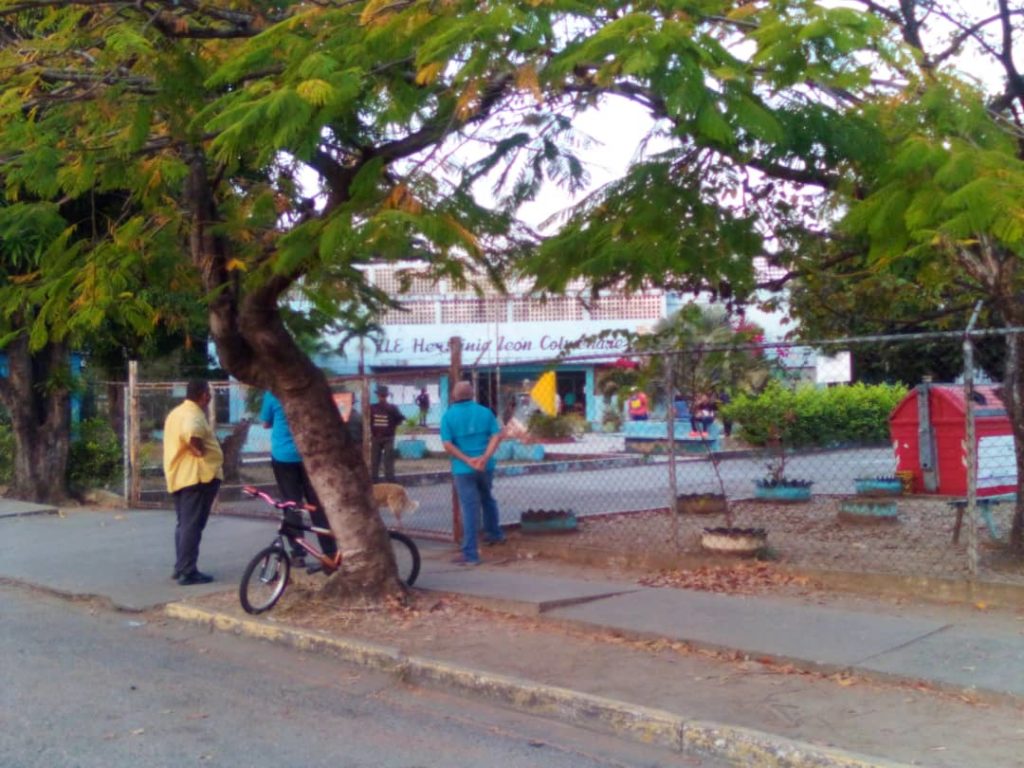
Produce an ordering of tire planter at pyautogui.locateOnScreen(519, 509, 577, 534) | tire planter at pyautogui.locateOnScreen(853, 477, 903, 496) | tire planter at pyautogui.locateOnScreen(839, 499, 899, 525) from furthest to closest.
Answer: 1. tire planter at pyautogui.locateOnScreen(853, 477, 903, 496)
2. tire planter at pyautogui.locateOnScreen(839, 499, 899, 525)
3. tire planter at pyautogui.locateOnScreen(519, 509, 577, 534)

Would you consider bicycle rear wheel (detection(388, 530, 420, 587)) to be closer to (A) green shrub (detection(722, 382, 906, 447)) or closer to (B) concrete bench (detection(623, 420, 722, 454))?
(B) concrete bench (detection(623, 420, 722, 454))

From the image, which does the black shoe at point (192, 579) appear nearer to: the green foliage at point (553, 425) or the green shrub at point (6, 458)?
the green foliage at point (553, 425)

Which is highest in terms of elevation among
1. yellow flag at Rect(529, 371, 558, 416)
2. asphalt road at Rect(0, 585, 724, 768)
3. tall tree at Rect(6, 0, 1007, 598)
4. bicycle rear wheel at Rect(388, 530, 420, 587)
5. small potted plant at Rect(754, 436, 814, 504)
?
tall tree at Rect(6, 0, 1007, 598)

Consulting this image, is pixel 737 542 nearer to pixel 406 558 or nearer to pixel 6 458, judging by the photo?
pixel 406 558

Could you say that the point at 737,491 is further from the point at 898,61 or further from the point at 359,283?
the point at 898,61

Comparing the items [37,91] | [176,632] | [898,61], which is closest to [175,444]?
[176,632]

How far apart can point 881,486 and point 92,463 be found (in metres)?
11.4

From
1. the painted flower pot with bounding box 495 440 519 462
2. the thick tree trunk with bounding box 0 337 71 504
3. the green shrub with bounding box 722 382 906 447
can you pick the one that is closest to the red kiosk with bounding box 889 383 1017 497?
the green shrub with bounding box 722 382 906 447

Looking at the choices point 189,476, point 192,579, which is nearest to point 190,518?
point 189,476

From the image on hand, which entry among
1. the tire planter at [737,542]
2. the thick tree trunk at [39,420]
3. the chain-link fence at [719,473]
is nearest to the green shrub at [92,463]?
the thick tree trunk at [39,420]

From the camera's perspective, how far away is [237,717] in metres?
6.49

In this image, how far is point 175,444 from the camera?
10250 mm

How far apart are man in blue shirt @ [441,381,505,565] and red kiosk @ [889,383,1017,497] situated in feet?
19.4

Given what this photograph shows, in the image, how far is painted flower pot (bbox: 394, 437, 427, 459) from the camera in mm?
15766
